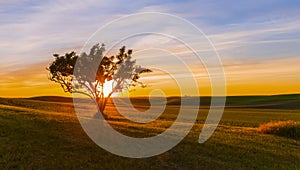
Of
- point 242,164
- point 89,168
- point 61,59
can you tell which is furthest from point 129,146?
point 61,59

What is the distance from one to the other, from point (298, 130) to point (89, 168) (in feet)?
80.0

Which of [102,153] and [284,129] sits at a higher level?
[102,153]

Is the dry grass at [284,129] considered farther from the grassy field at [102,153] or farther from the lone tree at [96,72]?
the lone tree at [96,72]

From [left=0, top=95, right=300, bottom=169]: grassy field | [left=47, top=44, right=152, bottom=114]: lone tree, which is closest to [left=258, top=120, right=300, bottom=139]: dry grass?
[left=0, top=95, right=300, bottom=169]: grassy field

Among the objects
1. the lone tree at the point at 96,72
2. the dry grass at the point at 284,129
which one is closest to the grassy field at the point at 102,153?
the dry grass at the point at 284,129

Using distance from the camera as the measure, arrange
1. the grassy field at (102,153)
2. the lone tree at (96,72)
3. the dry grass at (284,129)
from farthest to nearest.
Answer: the lone tree at (96,72) → the dry grass at (284,129) → the grassy field at (102,153)

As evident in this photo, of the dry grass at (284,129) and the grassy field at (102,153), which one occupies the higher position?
the grassy field at (102,153)

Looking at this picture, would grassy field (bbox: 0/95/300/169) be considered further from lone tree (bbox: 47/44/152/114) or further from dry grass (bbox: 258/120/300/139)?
lone tree (bbox: 47/44/152/114)

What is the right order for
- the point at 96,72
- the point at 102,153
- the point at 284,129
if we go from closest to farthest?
the point at 102,153
the point at 284,129
the point at 96,72

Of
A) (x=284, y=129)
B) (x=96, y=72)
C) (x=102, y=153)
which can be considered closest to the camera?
(x=102, y=153)

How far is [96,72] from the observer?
53.1 metres

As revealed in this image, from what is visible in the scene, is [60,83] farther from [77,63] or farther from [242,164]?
[242,164]

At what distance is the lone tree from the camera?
53.1 meters

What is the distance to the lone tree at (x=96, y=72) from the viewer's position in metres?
53.1
